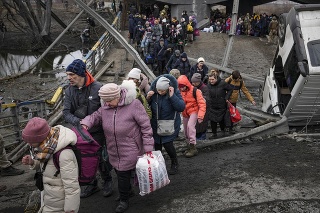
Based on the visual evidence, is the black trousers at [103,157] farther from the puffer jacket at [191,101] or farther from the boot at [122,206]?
the puffer jacket at [191,101]

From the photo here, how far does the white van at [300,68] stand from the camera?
737 cm

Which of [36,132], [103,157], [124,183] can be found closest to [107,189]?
[103,157]

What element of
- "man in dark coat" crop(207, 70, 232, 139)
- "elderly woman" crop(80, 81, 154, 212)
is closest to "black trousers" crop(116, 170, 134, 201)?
"elderly woman" crop(80, 81, 154, 212)

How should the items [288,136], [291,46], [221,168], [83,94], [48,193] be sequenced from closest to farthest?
[48,193] → [83,94] → [221,168] → [288,136] → [291,46]

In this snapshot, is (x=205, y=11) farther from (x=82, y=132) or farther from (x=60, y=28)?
(x=82, y=132)

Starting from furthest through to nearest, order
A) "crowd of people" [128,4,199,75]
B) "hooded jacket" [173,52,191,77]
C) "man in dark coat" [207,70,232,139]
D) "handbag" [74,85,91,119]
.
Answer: "crowd of people" [128,4,199,75] → "hooded jacket" [173,52,191,77] → "man in dark coat" [207,70,232,139] → "handbag" [74,85,91,119]

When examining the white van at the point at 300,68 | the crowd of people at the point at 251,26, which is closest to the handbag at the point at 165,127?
the white van at the point at 300,68

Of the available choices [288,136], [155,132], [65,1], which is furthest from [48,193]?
[65,1]

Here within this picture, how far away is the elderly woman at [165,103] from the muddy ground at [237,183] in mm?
690

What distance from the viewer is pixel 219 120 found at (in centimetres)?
733

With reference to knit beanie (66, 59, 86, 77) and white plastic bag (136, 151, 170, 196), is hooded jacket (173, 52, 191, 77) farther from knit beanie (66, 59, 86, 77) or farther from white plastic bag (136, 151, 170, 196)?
white plastic bag (136, 151, 170, 196)

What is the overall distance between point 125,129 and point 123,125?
52 millimetres

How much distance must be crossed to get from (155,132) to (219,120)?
2605mm

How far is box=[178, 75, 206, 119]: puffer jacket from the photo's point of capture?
5.77 meters
